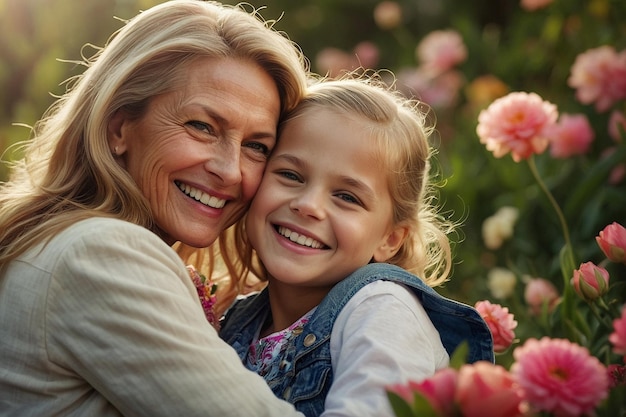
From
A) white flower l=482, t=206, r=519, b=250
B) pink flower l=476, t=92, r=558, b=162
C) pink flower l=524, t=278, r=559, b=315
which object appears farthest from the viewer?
white flower l=482, t=206, r=519, b=250

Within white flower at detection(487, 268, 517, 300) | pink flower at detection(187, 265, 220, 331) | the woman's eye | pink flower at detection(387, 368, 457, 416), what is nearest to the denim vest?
pink flower at detection(187, 265, 220, 331)

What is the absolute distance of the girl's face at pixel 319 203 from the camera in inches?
93.7

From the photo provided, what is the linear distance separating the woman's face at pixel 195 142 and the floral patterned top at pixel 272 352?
336 mm

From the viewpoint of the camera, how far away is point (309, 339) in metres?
2.23

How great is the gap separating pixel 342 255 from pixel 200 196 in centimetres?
42

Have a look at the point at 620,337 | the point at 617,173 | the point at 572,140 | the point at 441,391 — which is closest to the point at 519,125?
the point at 617,173

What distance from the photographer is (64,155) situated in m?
2.38

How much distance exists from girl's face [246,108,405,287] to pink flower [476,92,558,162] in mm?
671

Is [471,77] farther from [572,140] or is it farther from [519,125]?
[519,125]

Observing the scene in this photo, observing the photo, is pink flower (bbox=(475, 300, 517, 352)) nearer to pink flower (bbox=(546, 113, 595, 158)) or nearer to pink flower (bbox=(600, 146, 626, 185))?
pink flower (bbox=(600, 146, 626, 185))

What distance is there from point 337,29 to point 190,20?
19.2 feet

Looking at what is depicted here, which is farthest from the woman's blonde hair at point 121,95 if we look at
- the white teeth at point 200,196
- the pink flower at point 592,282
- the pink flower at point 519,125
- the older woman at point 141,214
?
the pink flower at point 592,282

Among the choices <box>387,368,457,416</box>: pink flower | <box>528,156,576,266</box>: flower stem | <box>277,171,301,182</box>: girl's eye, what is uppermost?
<box>387,368,457,416</box>: pink flower

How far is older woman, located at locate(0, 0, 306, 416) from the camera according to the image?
1800mm
